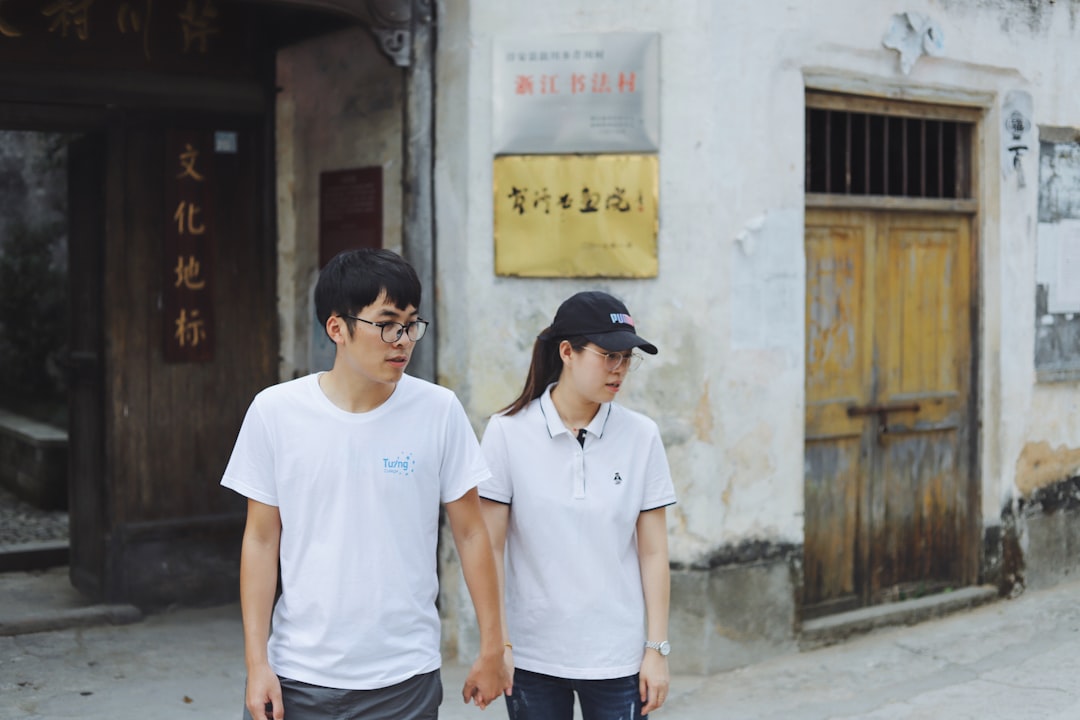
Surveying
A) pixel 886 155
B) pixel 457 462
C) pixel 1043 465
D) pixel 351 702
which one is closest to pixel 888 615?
pixel 1043 465

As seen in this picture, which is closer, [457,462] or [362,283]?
[362,283]

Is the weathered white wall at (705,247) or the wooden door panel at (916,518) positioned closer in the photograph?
the weathered white wall at (705,247)

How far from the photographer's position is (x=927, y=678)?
249 inches

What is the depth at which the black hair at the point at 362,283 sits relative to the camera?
298cm

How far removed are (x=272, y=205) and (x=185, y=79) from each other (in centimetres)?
83

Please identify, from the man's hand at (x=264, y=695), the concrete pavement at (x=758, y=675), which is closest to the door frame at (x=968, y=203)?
the concrete pavement at (x=758, y=675)

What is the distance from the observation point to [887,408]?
7176mm

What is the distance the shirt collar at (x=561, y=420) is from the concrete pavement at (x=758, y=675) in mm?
2655

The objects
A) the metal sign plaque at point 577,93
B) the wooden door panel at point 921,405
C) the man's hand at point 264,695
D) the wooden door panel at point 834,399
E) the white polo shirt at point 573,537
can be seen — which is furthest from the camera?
the wooden door panel at point 921,405

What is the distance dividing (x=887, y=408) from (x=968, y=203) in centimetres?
130

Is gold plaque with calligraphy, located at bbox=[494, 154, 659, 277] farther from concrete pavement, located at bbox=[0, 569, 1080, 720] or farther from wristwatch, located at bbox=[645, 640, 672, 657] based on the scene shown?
wristwatch, located at bbox=[645, 640, 672, 657]

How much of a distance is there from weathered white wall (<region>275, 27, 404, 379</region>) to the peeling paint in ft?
12.6

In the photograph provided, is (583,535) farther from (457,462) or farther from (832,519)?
(832,519)

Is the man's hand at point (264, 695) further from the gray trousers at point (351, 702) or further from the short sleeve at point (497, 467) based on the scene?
the short sleeve at point (497, 467)
